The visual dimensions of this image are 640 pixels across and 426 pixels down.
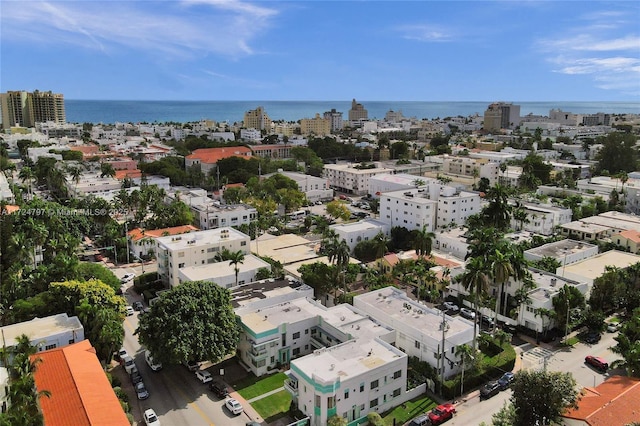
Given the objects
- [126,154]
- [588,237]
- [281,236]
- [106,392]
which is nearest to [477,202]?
[588,237]

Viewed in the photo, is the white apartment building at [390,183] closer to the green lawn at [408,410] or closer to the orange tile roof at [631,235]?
the orange tile roof at [631,235]

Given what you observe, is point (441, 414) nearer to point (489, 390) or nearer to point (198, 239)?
point (489, 390)

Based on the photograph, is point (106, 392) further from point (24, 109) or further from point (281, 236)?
point (24, 109)

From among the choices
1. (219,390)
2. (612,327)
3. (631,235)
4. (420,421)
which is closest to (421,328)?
(420,421)

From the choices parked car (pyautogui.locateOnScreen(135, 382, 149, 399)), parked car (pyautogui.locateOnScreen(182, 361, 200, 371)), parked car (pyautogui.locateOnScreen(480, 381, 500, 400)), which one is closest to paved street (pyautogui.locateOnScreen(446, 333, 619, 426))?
parked car (pyautogui.locateOnScreen(480, 381, 500, 400))

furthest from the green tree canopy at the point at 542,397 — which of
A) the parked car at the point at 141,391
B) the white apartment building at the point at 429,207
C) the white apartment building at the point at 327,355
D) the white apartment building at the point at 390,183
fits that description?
the white apartment building at the point at 390,183

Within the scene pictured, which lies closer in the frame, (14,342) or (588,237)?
(14,342)

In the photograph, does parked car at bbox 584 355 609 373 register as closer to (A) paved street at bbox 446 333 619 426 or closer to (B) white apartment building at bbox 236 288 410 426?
(A) paved street at bbox 446 333 619 426
